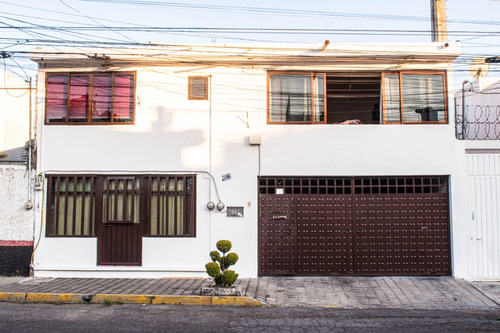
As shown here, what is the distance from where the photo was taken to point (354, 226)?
10414 mm

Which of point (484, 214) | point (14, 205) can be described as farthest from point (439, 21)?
point (14, 205)

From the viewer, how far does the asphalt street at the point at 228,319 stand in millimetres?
6695

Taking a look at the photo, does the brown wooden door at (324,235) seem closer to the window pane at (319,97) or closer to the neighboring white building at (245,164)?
the neighboring white building at (245,164)

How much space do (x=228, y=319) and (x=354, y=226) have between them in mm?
4437

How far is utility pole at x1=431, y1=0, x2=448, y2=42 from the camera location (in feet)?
37.4

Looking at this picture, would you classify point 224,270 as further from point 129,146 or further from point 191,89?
point 191,89

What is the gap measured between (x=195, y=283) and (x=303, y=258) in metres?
2.62

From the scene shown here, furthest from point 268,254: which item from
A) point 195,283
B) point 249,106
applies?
point 249,106

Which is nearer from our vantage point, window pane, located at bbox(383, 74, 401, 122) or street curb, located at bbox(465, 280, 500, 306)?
street curb, located at bbox(465, 280, 500, 306)

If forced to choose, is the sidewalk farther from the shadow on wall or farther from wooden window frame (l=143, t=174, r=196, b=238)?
the shadow on wall

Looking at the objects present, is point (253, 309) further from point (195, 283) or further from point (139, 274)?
point (139, 274)

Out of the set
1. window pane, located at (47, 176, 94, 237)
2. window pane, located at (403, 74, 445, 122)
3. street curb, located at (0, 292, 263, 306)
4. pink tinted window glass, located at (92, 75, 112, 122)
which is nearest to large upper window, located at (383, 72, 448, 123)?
window pane, located at (403, 74, 445, 122)

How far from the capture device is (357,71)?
10.7 m

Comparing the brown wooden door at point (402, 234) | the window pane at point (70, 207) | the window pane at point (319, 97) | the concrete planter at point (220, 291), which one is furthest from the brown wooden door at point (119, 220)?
the brown wooden door at point (402, 234)
